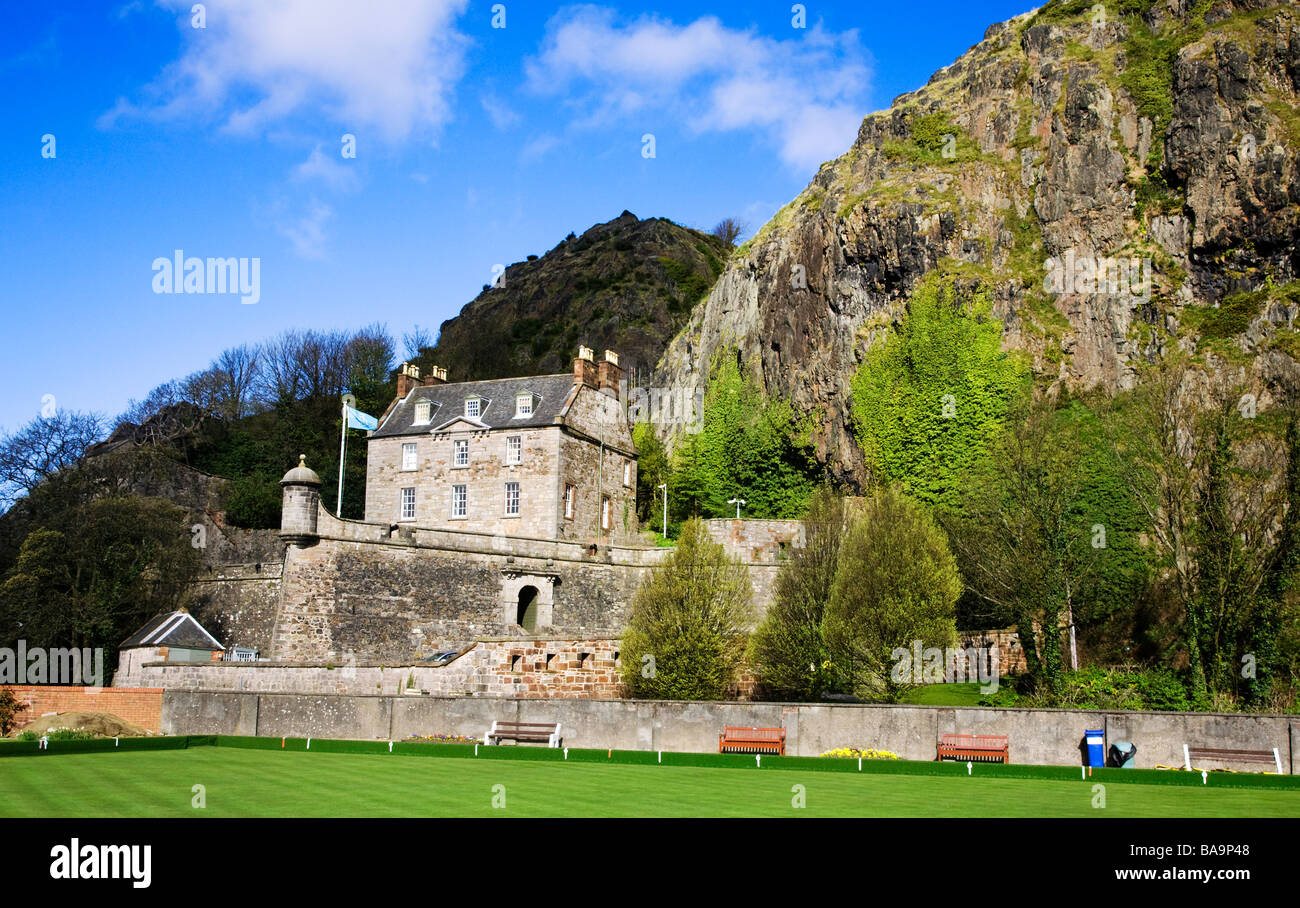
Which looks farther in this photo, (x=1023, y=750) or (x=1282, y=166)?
(x=1282, y=166)

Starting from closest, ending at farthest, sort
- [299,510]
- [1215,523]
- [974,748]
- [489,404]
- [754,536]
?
[974,748] → [1215,523] → [299,510] → [754,536] → [489,404]

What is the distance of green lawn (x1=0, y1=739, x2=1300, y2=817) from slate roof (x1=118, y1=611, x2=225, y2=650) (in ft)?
57.4

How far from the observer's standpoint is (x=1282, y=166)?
157 feet

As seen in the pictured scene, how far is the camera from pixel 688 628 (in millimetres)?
34031

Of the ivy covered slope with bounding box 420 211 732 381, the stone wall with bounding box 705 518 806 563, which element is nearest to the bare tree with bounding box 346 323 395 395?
the ivy covered slope with bounding box 420 211 732 381

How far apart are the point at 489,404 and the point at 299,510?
15.0m

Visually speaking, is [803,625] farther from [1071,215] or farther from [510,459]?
[1071,215]

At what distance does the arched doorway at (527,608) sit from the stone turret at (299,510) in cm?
929

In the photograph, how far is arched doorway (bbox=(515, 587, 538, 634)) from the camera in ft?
146

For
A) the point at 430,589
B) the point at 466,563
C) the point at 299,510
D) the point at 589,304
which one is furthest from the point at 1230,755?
the point at 589,304

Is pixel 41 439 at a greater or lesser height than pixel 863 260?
lesser
